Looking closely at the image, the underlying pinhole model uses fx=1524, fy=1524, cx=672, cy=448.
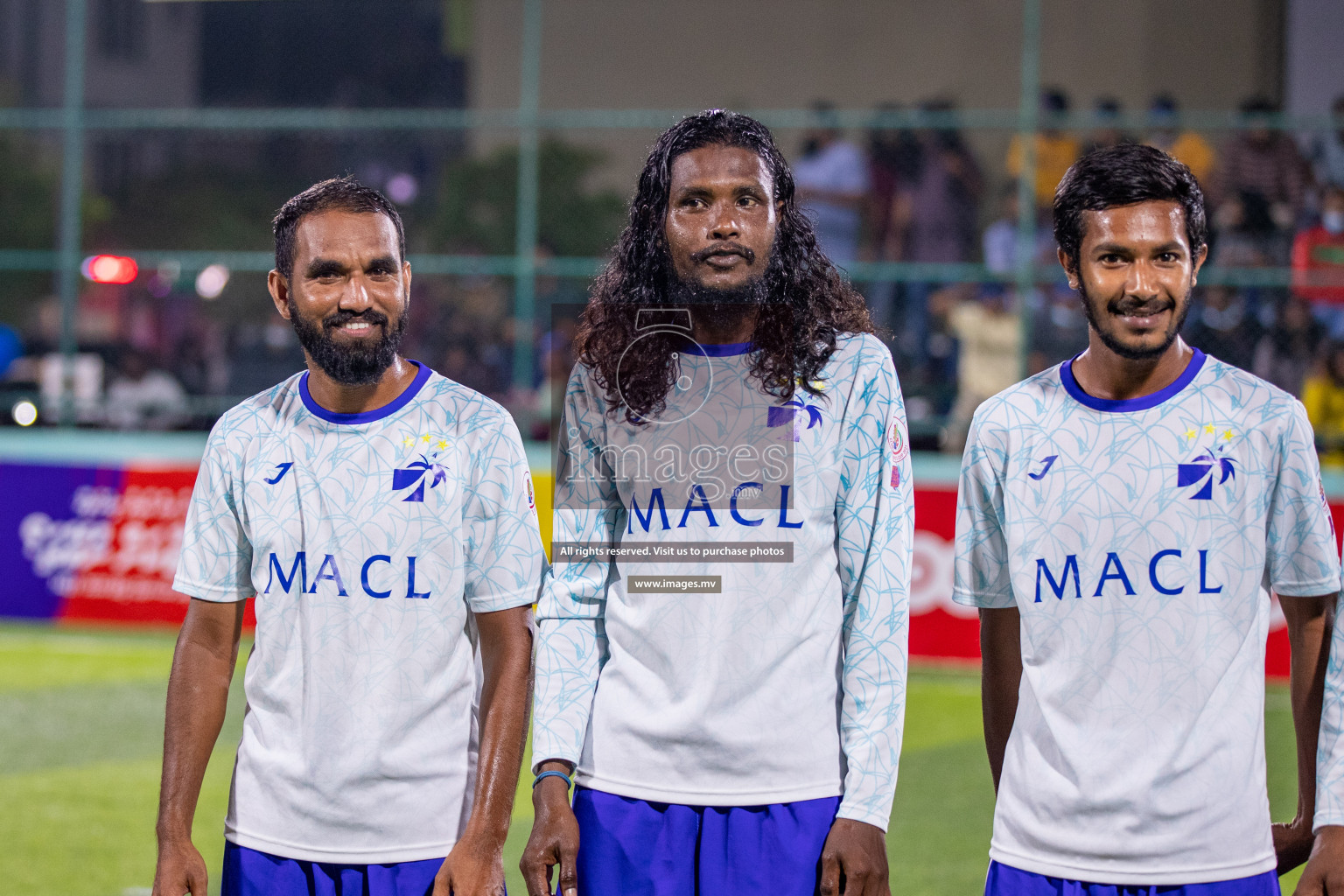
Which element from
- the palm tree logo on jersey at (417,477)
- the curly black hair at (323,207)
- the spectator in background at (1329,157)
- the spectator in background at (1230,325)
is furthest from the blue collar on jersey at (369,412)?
the spectator in background at (1329,157)

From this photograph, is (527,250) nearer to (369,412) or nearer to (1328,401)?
(1328,401)

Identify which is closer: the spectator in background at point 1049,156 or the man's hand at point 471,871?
the man's hand at point 471,871

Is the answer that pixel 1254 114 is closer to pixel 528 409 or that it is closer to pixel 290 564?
pixel 528 409

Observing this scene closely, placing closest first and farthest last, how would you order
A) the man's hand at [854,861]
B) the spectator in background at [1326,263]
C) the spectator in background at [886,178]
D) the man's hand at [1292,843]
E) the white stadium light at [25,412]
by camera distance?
the man's hand at [854,861], the man's hand at [1292,843], the spectator in background at [1326,263], the white stadium light at [25,412], the spectator in background at [886,178]

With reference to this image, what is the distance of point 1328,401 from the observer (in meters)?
9.55

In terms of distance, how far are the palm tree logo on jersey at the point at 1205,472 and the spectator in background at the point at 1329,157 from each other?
27.2ft

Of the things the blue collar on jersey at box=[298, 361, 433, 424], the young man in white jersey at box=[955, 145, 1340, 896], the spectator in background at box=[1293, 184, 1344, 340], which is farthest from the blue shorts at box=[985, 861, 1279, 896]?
the spectator in background at box=[1293, 184, 1344, 340]

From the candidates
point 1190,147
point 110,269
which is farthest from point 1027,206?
point 110,269

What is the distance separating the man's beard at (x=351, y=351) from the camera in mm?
2783

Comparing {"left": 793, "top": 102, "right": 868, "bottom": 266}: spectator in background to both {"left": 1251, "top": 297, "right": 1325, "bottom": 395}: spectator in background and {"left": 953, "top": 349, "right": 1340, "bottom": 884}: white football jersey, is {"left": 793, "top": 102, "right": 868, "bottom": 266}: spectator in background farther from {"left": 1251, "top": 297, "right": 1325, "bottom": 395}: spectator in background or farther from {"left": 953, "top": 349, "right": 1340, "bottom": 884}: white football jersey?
{"left": 953, "top": 349, "right": 1340, "bottom": 884}: white football jersey

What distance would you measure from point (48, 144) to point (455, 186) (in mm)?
7807

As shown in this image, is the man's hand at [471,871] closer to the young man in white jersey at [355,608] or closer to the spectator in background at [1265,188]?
the young man in white jersey at [355,608]

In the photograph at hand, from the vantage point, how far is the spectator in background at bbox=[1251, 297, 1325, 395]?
9.73 metres

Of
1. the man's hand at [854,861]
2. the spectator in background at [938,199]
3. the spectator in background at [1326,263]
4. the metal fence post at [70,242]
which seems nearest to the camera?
the man's hand at [854,861]
